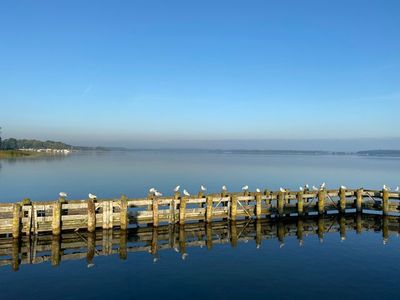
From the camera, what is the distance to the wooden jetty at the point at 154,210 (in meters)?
24.1

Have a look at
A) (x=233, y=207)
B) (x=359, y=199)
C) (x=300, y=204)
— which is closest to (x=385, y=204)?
(x=359, y=199)

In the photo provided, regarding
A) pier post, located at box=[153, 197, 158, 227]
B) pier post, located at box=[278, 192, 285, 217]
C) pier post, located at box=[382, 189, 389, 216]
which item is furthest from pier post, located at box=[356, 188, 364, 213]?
pier post, located at box=[153, 197, 158, 227]

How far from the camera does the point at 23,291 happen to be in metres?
16.6

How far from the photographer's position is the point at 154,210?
27.5 metres

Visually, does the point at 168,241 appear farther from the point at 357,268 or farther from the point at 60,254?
the point at 357,268

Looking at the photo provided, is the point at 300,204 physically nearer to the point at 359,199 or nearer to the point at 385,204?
the point at 359,199

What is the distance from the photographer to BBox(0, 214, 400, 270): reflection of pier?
22.0 meters

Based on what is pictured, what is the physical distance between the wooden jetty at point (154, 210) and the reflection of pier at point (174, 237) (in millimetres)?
537

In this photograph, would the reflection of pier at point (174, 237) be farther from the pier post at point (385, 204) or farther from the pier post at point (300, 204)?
the pier post at point (300, 204)

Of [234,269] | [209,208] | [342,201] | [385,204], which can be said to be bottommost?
[234,269]

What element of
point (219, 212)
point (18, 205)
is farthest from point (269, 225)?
point (18, 205)

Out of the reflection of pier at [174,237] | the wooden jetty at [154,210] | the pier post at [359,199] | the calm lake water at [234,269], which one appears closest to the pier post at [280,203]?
the wooden jetty at [154,210]

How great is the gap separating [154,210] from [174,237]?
8.44ft

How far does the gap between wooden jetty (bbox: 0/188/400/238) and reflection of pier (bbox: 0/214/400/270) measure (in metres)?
0.54
